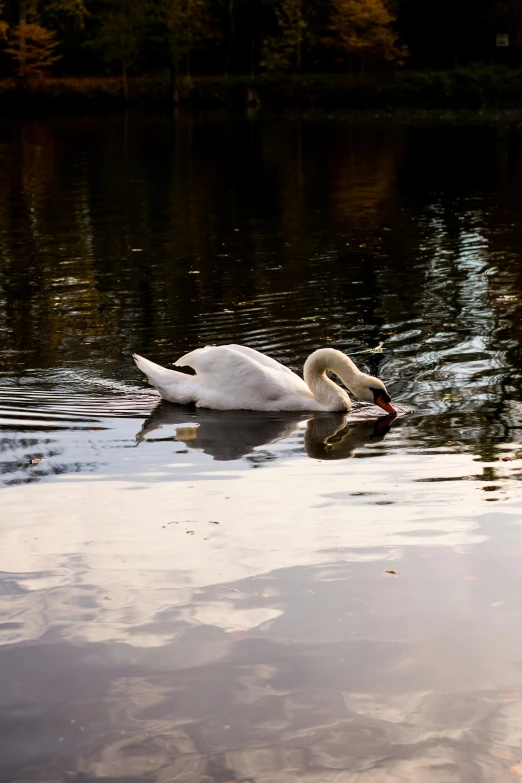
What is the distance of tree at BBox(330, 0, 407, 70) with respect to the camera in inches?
2522

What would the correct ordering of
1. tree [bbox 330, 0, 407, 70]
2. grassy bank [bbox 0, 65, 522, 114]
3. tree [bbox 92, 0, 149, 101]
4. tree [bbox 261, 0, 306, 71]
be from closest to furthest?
grassy bank [bbox 0, 65, 522, 114], tree [bbox 92, 0, 149, 101], tree [bbox 330, 0, 407, 70], tree [bbox 261, 0, 306, 71]

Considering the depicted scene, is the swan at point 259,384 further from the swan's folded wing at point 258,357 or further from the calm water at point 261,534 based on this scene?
the calm water at point 261,534

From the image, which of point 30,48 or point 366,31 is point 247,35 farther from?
point 30,48

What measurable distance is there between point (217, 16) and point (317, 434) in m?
64.7

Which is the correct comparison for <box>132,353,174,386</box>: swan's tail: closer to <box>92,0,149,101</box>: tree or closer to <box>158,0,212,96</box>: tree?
<box>92,0,149,101</box>: tree

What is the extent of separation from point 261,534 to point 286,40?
63.0m

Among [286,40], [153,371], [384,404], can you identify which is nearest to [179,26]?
[286,40]

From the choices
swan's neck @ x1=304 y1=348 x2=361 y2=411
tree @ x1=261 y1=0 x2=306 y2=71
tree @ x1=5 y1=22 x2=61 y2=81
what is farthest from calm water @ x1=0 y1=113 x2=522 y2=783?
tree @ x1=261 y1=0 x2=306 y2=71

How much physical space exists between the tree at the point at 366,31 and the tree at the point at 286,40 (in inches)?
80.2

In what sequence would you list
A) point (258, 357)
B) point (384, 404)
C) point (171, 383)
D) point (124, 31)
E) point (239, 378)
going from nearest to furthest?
1. point (239, 378)
2. point (384, 404)
3. point (258, 357)
4. point (171, 383)
5. point (124, 31)

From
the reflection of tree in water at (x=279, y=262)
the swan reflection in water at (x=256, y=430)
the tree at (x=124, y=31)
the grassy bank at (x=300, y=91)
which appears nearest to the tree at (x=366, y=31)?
the grassy bank at (x=300, y=91)

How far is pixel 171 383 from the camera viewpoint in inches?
406

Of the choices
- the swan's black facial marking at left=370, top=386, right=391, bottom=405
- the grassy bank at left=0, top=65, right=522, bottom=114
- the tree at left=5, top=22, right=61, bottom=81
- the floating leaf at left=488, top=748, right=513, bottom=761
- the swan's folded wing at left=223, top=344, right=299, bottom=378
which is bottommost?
the floating leaf at left=488, top=748, right=513, bottom=761

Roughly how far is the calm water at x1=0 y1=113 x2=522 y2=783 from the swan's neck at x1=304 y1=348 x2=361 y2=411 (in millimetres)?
→ 263
